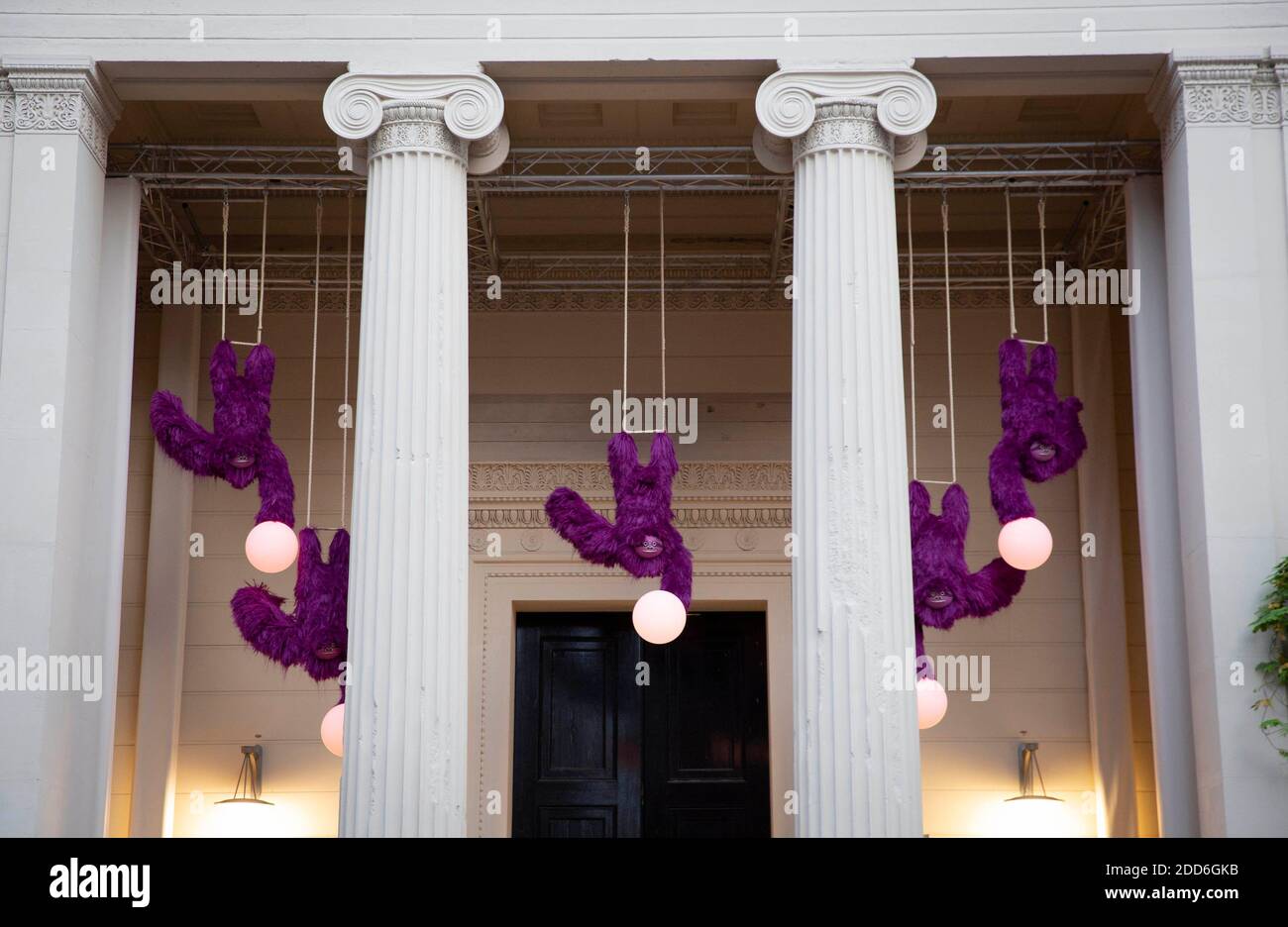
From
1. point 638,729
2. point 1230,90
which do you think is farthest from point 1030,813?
point 1230,90

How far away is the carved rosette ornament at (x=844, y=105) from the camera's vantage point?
25.1 ft

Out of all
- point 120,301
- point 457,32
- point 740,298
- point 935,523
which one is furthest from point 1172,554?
point 120,301

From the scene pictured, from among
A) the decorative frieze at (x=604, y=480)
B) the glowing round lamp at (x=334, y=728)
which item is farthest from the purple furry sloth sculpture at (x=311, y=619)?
the decorative frieze at (x=604, y=480)

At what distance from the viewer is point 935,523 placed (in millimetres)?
8461

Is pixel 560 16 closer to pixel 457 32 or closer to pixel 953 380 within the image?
pixel 457 32

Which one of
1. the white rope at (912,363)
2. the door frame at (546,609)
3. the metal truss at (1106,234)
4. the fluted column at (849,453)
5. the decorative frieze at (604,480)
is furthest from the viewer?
the decorative frieze at (604,480)

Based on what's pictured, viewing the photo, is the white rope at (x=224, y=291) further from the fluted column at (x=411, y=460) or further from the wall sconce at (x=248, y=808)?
the wall sconce at (x=248, y=808)

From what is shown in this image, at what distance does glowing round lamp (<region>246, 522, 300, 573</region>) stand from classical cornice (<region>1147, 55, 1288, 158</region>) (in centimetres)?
512

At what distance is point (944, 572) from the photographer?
330 inches

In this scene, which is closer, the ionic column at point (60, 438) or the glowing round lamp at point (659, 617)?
the ionic column at point (60, 438)

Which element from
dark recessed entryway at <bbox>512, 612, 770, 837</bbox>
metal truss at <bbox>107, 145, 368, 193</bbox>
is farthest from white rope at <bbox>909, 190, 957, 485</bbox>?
metal truss at <bbox>107, 145, 368, 193</bbox>

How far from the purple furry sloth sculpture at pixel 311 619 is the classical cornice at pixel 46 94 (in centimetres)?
243
